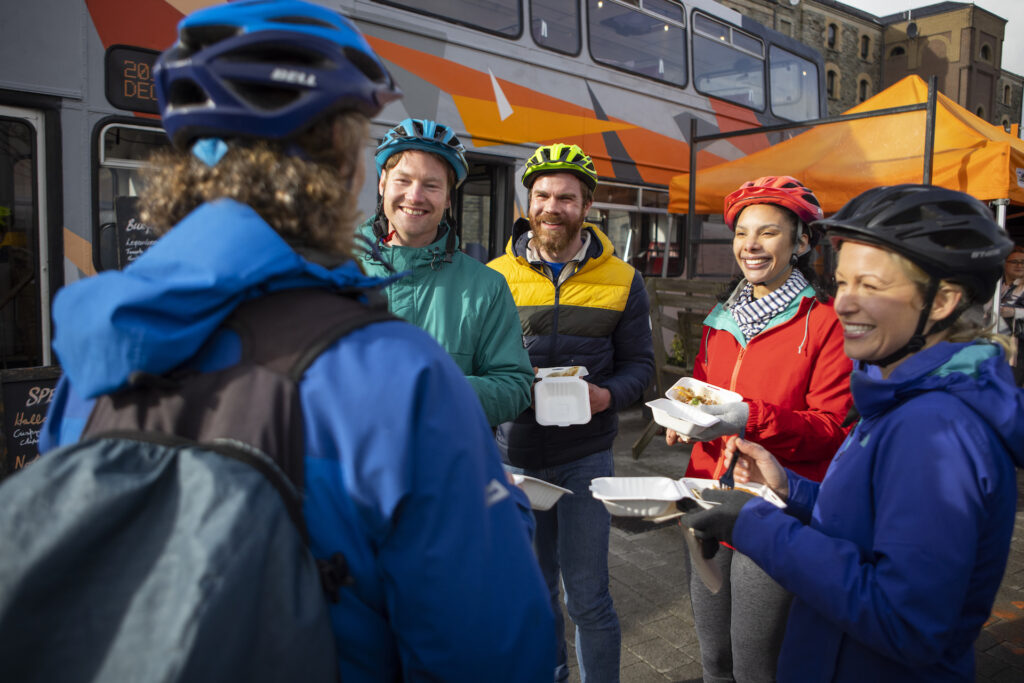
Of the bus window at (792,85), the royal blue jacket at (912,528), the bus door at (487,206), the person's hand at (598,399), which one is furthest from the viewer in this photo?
the bus window at (792,85)

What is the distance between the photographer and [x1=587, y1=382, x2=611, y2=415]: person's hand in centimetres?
277

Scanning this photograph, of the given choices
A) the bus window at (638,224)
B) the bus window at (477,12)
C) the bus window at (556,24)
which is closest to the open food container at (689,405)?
the bus window at (477,12)

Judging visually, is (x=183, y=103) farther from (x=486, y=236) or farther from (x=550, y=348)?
(x=486, y=236)

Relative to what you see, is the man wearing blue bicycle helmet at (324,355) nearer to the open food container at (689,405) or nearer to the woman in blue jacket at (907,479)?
the woman in blue jacket at (907,479)

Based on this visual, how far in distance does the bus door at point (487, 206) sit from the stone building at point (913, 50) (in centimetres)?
2991

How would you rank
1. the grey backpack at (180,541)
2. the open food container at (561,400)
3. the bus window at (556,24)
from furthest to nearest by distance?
the bus window at (556,24)
the open food container at (561,400)
the grey backpack at (180,541)

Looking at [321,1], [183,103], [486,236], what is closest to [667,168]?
[486,236]

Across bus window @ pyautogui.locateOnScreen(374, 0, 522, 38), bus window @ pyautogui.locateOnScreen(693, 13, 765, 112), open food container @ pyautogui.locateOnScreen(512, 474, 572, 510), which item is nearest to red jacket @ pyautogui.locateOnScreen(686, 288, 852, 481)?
open food container @ pyautogui.locateOnScreen(512, 474, 572, 510)

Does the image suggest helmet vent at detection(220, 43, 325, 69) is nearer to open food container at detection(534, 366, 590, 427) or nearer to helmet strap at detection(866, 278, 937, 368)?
helmet strap at detection(866, 278, 937, 368)

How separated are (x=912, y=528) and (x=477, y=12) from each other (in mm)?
6082

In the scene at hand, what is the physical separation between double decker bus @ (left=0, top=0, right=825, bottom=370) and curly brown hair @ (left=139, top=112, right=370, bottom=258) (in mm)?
162

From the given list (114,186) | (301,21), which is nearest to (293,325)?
(301,21)

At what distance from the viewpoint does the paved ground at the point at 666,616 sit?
3111mm

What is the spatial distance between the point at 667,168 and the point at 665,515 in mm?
7129
